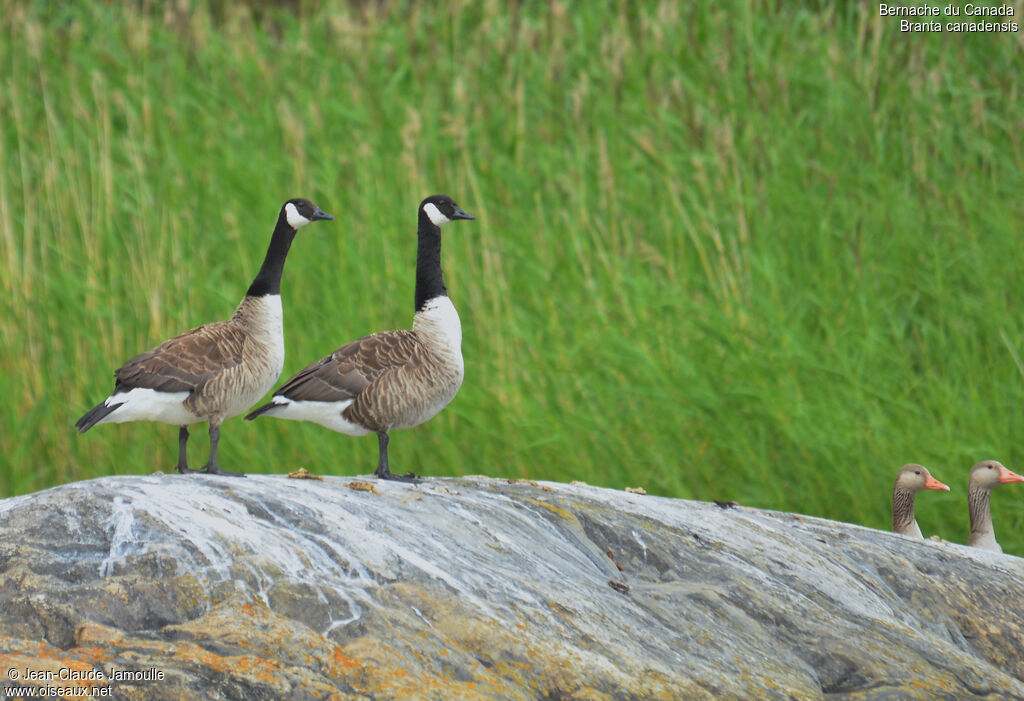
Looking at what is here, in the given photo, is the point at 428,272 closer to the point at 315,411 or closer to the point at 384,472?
the point at 315,411

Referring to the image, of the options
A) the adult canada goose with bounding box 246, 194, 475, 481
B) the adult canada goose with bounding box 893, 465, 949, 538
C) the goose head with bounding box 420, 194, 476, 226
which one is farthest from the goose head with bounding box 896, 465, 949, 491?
the goose head with bounding box 420, 194, 476, 226

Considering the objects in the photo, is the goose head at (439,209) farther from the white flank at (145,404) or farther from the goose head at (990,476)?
the goose head at (990,476)

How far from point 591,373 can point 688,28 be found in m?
5.55

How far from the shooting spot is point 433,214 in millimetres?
6309

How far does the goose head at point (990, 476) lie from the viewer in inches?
260

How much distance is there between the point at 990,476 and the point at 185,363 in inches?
171

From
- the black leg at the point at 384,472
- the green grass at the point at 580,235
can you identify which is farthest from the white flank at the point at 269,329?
the green grass at the point at 580,235

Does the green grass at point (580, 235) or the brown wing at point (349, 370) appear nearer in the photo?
the brown wing at point (349, 370)

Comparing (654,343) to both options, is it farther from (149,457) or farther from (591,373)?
(149,457)

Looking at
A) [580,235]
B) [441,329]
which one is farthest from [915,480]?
[580,235]

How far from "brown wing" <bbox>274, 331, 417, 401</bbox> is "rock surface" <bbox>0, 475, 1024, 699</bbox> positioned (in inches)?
26.8

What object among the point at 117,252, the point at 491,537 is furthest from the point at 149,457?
the point at 491,537

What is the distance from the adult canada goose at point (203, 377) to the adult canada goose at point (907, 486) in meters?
3.39

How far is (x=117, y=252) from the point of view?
30.3ft
